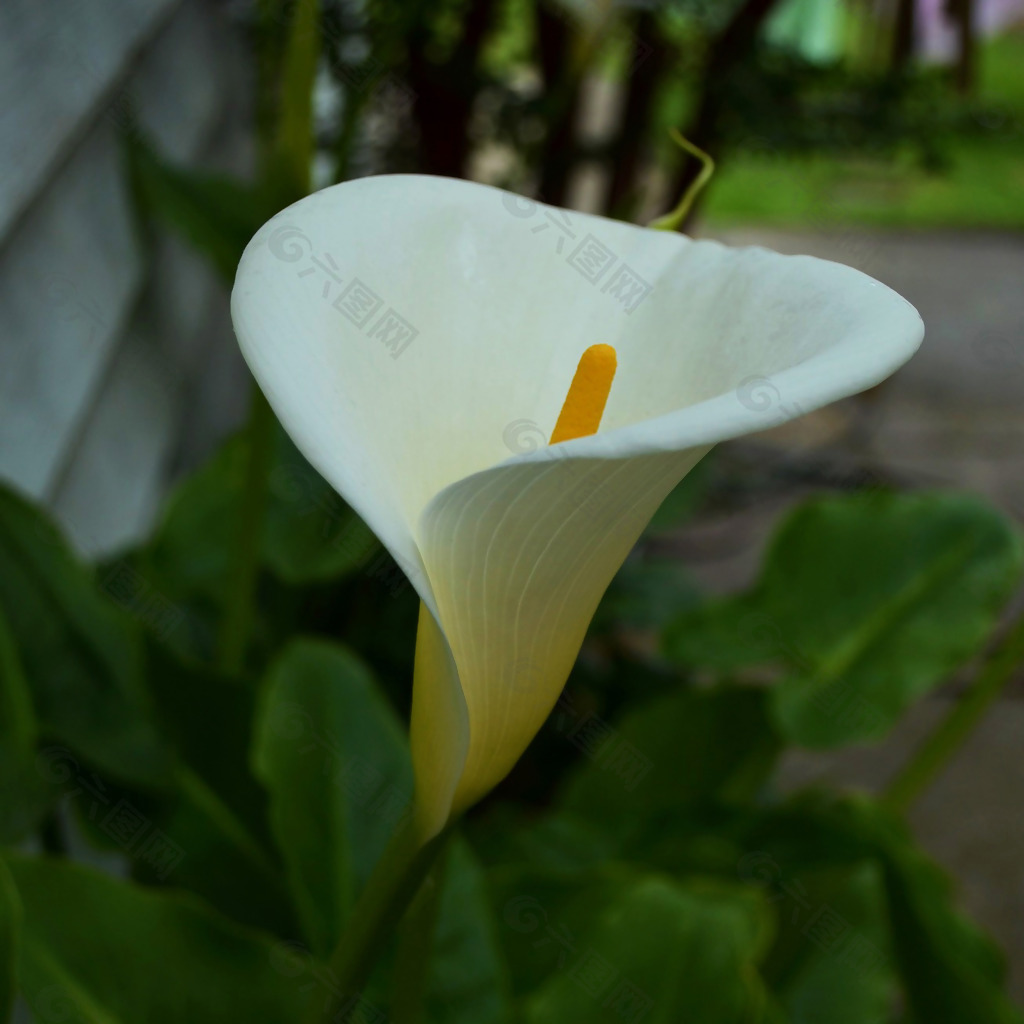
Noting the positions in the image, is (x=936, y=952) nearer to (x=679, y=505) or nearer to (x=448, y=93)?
(x=679, y=505)

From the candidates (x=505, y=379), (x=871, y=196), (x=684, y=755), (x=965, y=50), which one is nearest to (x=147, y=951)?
(x=505, y=379)

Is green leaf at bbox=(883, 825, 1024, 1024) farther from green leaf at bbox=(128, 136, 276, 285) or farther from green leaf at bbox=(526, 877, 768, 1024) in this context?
green leaf at bbox=(128, 136, 276, 285)

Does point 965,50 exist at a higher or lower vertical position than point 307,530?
lower

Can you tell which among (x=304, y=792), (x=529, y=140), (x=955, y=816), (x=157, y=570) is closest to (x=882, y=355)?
(x=304, y=792)

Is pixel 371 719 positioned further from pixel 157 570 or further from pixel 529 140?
pixel 529 140

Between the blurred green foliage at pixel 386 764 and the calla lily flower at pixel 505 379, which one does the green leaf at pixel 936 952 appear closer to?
the blurred green foliage at pixel 386 764

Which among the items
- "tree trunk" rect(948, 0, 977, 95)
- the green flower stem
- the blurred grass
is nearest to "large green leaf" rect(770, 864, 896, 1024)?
the green flower stem
